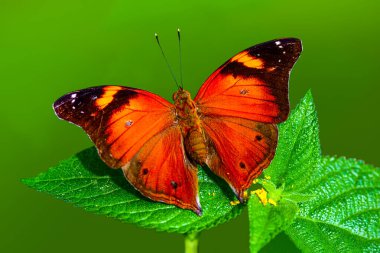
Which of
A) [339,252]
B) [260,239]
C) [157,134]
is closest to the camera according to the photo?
[260,239]

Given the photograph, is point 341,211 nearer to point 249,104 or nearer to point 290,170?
point 290,170

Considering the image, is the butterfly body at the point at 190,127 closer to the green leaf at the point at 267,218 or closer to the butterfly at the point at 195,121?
the butterfly at the point at 195,121

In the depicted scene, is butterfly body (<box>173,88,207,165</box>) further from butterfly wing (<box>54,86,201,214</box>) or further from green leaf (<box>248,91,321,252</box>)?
green leaf (<box>248,91,321,252</box>)

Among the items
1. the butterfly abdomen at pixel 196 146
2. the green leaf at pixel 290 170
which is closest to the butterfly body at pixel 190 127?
the butterfly abdomen at pixel 196 146

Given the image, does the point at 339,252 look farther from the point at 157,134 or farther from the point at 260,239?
the point at 157,134

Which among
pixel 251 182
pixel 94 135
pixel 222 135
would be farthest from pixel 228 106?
pixel 94 135

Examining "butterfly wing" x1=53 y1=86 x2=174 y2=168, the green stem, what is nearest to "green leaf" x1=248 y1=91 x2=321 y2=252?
the green stem

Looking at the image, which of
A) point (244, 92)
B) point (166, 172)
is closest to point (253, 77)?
point (244, 92)
